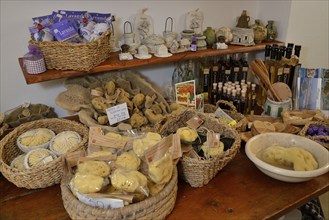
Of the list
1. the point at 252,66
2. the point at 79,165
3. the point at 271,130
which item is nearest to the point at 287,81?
the point at 252,66

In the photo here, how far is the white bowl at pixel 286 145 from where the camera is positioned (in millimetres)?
880

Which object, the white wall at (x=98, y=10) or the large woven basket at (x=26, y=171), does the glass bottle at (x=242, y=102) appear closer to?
the white wall at (x=98, y=10)

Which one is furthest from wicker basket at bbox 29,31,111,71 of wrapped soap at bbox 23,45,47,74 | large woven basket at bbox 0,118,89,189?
large woven basket at bbox 0,118,89,189

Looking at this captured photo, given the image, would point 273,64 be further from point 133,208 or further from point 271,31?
point 133,208

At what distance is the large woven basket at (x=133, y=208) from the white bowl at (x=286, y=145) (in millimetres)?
308

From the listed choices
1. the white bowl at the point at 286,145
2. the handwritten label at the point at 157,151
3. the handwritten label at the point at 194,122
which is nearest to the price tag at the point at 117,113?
the handwritten label at the point at 194,122

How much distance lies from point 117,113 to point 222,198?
0.53 metres

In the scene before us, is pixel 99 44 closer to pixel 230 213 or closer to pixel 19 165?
pixel 19 165

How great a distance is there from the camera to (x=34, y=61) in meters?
1.08

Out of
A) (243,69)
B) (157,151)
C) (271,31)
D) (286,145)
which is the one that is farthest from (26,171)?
(271,31)

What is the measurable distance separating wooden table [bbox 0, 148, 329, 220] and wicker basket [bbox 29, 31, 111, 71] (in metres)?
0.45

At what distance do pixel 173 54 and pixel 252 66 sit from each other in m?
0.38

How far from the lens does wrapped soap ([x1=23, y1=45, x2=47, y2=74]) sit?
1085 mm

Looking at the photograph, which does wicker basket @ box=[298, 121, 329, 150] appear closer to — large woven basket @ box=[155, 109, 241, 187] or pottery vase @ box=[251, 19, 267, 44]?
large woven basket @ box=[155, 109, 241, 187]
